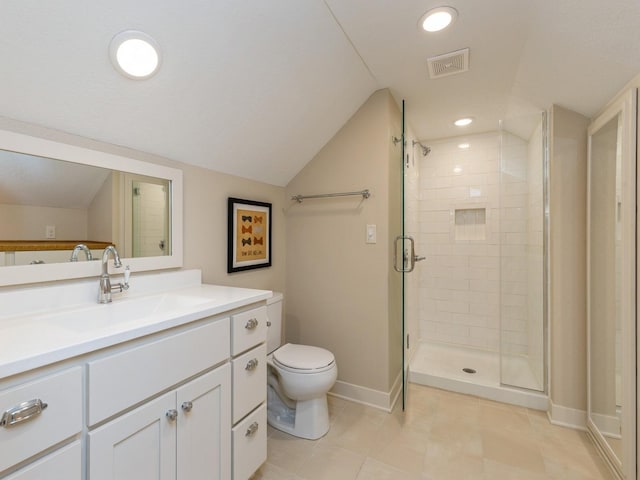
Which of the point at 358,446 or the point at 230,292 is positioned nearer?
the point at 230,292

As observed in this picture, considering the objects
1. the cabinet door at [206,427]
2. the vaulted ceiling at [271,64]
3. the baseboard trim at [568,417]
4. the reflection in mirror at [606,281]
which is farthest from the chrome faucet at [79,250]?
the baseboard trim at [568,417]

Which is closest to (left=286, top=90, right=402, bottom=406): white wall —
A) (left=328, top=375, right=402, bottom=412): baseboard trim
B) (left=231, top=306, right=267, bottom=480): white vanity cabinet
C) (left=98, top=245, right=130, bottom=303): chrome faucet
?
(left=328, top=375, right=402, bottom=412): baseboard trim

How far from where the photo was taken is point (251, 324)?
1.38 metres

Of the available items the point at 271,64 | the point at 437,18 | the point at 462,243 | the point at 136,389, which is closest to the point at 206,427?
the point at 136,389

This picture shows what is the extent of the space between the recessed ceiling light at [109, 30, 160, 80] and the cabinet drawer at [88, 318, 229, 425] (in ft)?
3.39

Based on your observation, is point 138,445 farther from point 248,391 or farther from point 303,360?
point 303,360

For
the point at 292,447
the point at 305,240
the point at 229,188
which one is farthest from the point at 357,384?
the point at 229,188

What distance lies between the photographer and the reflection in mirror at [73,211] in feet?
Answer: 3.70

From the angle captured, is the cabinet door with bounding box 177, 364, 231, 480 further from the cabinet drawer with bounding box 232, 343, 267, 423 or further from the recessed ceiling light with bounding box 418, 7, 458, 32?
the recessed ceiling light with bounding box 418, 7, 458, 32

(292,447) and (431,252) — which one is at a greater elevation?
(431,252)

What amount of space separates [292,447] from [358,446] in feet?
1.24

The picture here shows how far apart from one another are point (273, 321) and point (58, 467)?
1.30m

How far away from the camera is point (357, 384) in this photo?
2186mm

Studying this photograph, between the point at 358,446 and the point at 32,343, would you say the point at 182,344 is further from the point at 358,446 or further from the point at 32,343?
the point at 358,446
